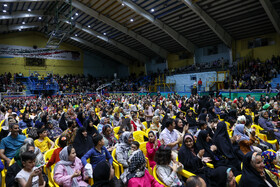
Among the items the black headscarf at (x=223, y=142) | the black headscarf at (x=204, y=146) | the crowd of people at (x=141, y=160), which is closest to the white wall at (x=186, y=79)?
the crowd of people at (x=141, y=160)

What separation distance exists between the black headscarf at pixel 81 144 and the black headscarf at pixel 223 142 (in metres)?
2.11

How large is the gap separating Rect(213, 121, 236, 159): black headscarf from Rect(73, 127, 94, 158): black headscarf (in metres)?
2.11

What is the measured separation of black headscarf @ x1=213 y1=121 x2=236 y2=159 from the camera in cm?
294

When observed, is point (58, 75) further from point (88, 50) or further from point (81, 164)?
point (81, 164)

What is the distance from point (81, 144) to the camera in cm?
320

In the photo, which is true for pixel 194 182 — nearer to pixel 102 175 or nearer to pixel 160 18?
pixel 102 175

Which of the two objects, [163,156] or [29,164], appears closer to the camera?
[29,164]

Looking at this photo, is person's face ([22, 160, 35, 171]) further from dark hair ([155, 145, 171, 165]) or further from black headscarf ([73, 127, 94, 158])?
dark hair ([155, 145, 171, 165])

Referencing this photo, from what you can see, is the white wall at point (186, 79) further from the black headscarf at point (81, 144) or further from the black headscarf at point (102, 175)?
the black headscarf at point (102, 175)

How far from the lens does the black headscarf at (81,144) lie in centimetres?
312

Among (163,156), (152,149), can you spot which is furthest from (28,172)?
(152,149)

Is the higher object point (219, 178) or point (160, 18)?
point (160, 18)

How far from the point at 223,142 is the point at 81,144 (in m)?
2.30

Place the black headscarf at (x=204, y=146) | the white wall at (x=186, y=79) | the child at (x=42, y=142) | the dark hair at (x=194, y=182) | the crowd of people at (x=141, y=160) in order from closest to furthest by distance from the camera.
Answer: the dark hair at (x=194, y=182), the crowd of people at (x=141, y=160), the black headscarf at (x=204, y=146), the child at (x=42, y=142), the white wall at (x=186, y=79)
